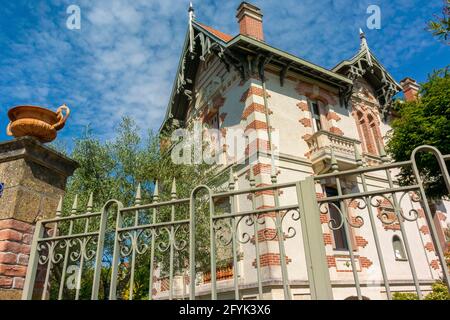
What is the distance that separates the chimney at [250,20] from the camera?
41.9 feet

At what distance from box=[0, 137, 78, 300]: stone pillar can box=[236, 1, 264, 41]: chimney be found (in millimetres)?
10497

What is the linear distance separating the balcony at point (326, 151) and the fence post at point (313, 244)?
26.5 ft

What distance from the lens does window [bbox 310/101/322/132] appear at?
41.7ft

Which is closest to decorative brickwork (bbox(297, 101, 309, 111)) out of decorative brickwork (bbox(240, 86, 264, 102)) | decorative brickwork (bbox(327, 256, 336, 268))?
decorative brickwork (bbox(240, 86, 264, 102))

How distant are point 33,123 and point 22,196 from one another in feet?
3.13

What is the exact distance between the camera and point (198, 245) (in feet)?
30.3

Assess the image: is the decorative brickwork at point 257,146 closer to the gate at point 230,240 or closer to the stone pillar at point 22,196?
the gate at point 230,240

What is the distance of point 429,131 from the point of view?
1009 cm

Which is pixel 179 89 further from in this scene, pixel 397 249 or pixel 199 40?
pixel 397 249

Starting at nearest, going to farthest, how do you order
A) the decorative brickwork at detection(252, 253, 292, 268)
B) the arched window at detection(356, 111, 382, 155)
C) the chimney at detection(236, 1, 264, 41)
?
the decorative brickwork at detection(252, 253, 292, 268) < the chimney at detection(236, 1, 264, 41) < the arched window at detection(356, 111, 382, 155)

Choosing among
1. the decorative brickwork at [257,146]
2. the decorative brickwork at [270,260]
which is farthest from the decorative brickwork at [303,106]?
the decorative brickwork at [270,260]

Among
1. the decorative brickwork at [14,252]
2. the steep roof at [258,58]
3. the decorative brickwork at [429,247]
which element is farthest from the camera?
the decorative brickwork at [429,247]

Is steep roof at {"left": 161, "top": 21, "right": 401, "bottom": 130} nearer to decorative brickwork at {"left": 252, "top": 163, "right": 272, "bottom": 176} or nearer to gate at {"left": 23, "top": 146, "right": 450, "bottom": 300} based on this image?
decorative brickwork at {"left": 252, "top": 163, "right": 272, "bottom": 176}

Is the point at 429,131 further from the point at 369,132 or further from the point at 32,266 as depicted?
the point at 32,266
